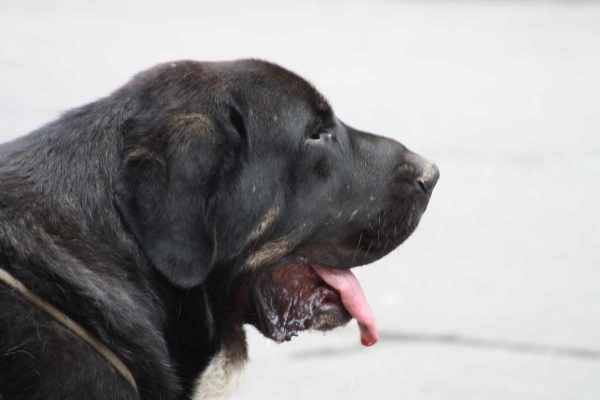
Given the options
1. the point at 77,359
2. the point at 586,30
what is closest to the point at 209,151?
the point at 77,359

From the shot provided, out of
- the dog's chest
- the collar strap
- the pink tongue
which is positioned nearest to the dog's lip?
the pink tongue

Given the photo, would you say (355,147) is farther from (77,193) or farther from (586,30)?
(586,30)

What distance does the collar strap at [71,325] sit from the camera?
2883 mm

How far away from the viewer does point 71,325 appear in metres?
2.93

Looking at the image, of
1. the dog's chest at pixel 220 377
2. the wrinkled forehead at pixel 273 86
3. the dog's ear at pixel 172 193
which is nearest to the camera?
the dog's ear at pixel 172 193

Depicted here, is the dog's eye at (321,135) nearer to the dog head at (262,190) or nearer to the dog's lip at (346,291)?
the dog head at (262,190)

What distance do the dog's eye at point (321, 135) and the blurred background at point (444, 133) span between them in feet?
5.00

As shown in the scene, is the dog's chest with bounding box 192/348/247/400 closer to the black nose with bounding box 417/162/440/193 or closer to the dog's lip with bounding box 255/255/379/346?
the dog's lip with bounding box 255/255/379/346

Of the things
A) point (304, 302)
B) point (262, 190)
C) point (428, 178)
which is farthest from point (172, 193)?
point (428, 178)

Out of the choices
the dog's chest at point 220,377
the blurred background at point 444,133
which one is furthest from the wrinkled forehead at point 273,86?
the blurred background at point 444,133

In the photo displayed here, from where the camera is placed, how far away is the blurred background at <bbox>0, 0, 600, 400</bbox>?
5.23 metres

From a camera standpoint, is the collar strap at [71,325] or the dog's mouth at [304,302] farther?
the dog's mouth at [304,302]

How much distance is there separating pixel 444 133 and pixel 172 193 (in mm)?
6556

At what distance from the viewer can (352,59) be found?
11812 millimetres
